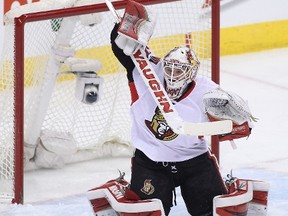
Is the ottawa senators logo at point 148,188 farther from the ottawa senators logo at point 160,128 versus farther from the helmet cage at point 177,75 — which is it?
the helmet cage at point 177,75

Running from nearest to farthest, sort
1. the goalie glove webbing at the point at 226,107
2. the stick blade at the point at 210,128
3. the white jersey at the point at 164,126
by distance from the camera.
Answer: the stick blade at the point at 210,128
the goalie glove webbing at the point at 226,107
the white jersey at the point at 164,126

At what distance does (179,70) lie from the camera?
10.5 ft

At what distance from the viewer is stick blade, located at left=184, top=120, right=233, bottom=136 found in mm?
2992

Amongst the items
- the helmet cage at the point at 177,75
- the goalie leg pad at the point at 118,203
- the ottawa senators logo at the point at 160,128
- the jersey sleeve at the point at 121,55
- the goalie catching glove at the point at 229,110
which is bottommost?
the goalie leg pad at the point at 118,203

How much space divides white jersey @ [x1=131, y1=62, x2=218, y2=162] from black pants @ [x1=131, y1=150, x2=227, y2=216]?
3cm

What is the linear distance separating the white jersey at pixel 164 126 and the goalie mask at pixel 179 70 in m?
0.05

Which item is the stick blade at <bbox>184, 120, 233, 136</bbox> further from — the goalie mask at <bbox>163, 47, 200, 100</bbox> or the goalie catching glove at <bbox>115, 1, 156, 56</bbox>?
the goalie catching glove at <bbox>115, 1, 156, 56</bbox>

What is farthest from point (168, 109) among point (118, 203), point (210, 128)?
point (118, 203)

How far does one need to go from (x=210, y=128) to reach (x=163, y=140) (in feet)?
0.99

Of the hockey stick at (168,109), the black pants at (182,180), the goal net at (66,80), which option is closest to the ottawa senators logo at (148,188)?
the black pants at (182,180)

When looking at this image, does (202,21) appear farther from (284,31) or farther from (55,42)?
(284,31)

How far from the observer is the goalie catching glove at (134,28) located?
321cm

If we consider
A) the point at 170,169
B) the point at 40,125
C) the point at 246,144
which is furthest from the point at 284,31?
the point at 170,169

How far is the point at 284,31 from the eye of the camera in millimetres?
6172
